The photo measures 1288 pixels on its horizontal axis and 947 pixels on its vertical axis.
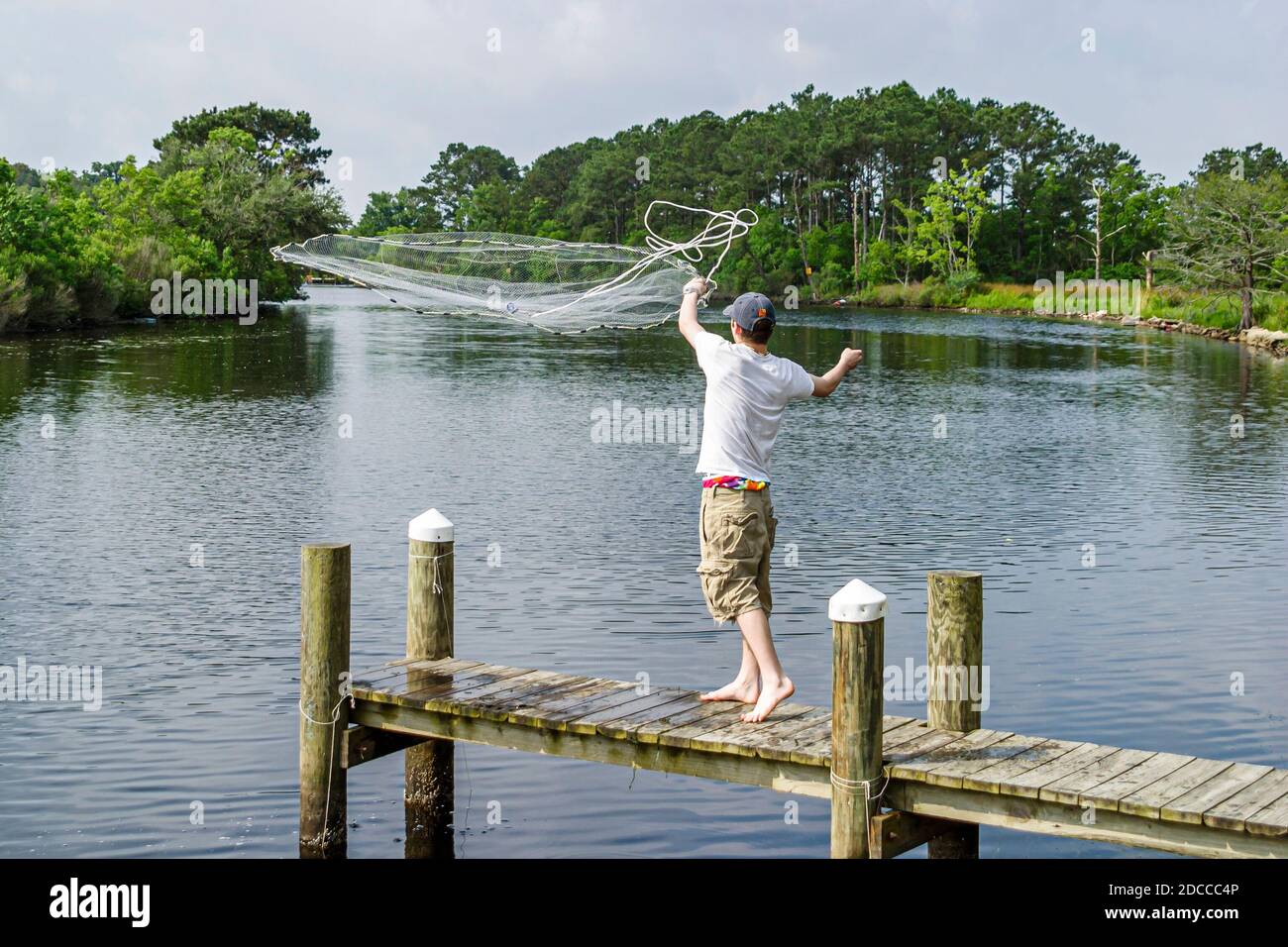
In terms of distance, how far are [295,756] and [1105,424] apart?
2695 cm

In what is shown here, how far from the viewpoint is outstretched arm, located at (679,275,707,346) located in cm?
910

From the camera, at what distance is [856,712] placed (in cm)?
812

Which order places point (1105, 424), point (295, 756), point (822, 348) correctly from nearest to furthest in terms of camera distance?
point (295, 756)
point (1105, 424)
point (822, 348)

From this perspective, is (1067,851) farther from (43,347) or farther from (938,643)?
(43,347)

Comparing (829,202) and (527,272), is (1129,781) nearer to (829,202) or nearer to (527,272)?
(527,272)

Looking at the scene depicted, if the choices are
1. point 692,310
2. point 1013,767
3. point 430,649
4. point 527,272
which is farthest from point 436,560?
point 527,272

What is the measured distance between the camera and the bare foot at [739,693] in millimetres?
9469

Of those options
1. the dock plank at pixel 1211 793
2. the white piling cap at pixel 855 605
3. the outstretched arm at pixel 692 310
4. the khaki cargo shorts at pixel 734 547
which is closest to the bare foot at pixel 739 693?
the khaki cargo shorts at pixel 734 547

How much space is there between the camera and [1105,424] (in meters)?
35.0

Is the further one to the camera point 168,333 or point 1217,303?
point 1217,303

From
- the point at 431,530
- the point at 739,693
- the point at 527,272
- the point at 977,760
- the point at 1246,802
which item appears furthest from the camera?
the point at 527,272

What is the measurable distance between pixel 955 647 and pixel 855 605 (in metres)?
1.08

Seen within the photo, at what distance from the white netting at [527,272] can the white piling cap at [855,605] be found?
11.2 ft
